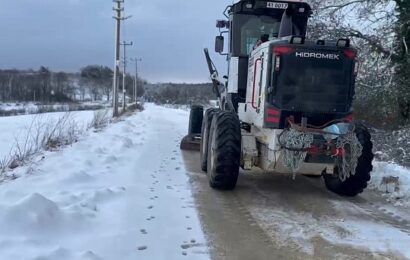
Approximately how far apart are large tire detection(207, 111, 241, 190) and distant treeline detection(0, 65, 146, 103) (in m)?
111

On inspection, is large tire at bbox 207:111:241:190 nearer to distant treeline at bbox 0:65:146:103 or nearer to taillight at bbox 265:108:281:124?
taillight at bbox 265:108:281:124

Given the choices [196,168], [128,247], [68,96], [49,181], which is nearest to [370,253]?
[128,247]

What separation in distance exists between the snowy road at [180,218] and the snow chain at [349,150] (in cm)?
62

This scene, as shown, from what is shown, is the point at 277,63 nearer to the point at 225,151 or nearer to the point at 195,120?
the point at 225,151

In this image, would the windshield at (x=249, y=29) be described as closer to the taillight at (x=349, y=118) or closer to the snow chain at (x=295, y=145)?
the taillight at (x=349, y=118)

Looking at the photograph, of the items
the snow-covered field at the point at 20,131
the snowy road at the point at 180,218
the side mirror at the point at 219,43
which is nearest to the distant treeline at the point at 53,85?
the snow-covered field at the point at 20,131

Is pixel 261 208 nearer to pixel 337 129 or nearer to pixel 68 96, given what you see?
pixel 337 129

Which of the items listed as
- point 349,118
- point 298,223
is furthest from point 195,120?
point 298,223

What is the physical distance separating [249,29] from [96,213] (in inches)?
209

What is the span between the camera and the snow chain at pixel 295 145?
7559 mm

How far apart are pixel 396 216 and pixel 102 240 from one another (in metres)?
4.33

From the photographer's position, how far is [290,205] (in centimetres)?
779

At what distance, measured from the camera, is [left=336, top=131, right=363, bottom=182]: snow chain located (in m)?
7.68

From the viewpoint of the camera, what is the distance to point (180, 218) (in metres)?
6.70
